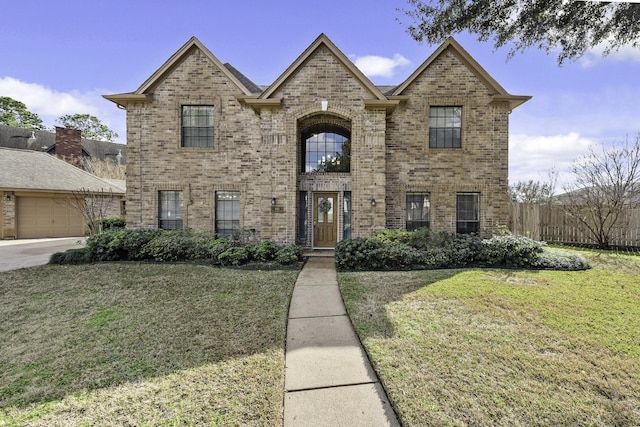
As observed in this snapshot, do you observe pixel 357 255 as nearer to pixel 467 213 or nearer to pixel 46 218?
pixel 467 213

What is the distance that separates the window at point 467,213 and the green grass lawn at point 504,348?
4114 mm

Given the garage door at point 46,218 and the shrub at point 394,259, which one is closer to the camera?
the shrub at point 394,259

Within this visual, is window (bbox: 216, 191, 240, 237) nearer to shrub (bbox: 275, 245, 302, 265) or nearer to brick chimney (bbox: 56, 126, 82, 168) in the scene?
shrub (bbox: 275, 245, 302, 265)

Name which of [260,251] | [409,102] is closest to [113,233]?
[260,251]

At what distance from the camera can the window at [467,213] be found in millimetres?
10805

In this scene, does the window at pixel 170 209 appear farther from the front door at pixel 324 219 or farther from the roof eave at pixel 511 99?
the roof eave at pixel 511 99

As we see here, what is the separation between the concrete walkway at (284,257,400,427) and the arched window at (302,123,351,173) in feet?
23.4

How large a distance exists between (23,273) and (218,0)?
359 inches

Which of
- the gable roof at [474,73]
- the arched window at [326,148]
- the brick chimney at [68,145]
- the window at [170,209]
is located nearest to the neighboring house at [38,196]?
the window at [170,209]

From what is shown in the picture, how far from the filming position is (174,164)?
10906 mm

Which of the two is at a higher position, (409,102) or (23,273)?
(409,102)

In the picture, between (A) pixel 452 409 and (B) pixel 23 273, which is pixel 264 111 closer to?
(B) pixel 23 273

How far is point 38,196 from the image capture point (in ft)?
54.3

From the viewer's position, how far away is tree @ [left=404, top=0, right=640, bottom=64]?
489cm
